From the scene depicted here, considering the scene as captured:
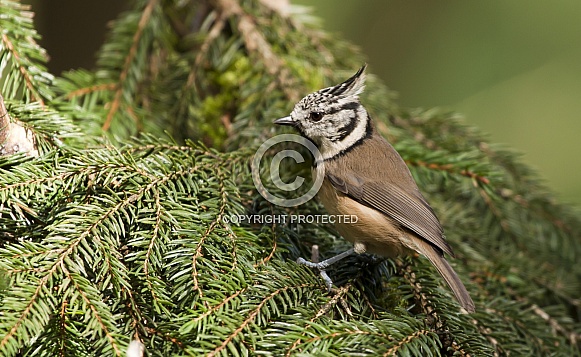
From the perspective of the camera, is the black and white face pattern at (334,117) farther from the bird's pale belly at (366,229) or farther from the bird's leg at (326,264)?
the bird's leg at (326,264)

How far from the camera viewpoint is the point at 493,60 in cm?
578

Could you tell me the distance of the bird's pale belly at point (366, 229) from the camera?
2492 millimetres

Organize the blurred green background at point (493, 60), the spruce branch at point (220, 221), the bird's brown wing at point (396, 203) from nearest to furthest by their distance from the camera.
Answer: the spruce branch at point (220, 221) < the bird's brown wing at point (396, 203) < the blurred green background at point (493, 60)

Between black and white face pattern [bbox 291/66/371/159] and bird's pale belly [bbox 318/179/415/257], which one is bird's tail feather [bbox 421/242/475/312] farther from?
black and white face pattern [bbox 291/66/371/159]

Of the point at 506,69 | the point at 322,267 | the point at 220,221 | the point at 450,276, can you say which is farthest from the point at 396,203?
the point at 506,69

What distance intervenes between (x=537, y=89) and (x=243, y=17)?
11.6ft

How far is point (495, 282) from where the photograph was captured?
267 cm

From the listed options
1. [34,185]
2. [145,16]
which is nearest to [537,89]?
[145,16]

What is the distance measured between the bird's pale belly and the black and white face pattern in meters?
0.34

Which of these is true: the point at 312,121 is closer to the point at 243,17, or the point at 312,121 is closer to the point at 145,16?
the point at 243,17

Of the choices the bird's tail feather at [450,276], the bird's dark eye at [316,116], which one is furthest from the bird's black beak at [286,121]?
the bird's tail feather at [450,276]

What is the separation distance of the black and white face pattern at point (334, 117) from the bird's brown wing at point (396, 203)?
0.84 feet

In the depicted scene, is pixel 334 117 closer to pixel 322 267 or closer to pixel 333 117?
pixel 333 117

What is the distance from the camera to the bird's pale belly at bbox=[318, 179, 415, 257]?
8.18 ft
